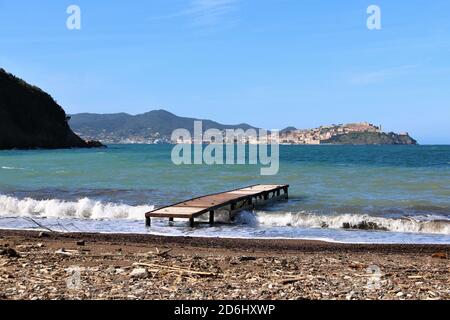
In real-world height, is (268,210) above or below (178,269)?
below

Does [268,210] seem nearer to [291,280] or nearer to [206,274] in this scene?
[206,274]

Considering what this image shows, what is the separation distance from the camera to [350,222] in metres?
19.1

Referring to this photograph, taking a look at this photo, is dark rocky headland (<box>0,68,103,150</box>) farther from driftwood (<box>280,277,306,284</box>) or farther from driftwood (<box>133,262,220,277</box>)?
driftwood (<box>280,277,306,284</box>)

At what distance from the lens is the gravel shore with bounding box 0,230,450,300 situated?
7184mm

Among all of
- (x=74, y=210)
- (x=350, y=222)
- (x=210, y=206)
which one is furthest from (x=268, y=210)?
(x=74, y=210)

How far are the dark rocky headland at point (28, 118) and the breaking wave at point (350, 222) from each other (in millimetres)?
114710

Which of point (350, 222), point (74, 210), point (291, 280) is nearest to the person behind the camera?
point (291, 280)

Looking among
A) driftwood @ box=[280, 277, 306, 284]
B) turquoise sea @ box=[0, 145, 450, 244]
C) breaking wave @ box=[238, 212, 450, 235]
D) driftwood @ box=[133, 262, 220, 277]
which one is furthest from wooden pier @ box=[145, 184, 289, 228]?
driftwood @ box=[280, 277, 306, 284]

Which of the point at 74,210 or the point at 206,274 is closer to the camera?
the point at 206,274

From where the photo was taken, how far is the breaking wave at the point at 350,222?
1847cm

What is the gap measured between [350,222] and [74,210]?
35.9 feet

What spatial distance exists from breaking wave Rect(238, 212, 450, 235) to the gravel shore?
17.2 ft
